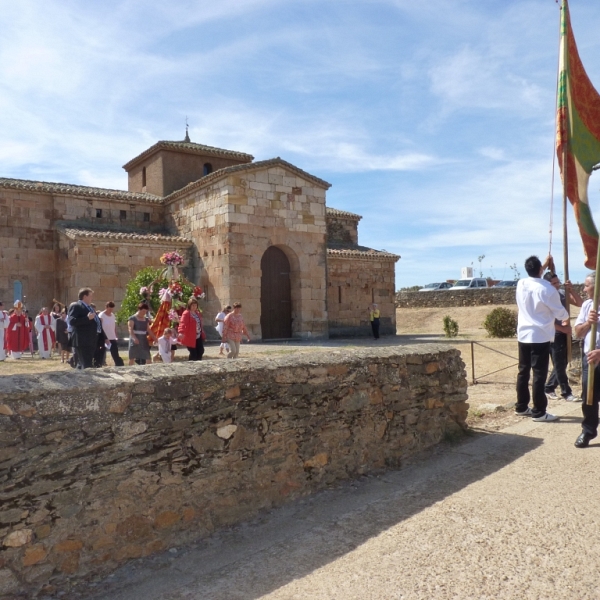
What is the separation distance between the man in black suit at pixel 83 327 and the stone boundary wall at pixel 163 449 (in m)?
4.67

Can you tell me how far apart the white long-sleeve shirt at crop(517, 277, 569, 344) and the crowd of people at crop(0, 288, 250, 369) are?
5.62 m

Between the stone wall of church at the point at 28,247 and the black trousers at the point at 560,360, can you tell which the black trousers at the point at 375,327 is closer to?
the stone wall of church at the point at 28,247

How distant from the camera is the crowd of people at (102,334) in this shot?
7949mm

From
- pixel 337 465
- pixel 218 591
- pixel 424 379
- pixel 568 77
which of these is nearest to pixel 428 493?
pixel 337 465

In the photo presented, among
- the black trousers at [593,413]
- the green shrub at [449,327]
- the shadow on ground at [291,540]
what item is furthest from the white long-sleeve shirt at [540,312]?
the green shrub at [449,327]

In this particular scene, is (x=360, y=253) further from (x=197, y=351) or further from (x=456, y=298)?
(x=456, y=298)

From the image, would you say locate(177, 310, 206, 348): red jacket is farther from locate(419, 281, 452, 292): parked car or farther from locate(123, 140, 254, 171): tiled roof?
locate(419, 281, 452, 292): parked car

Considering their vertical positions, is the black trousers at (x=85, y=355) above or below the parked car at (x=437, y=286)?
below

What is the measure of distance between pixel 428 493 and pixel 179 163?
2000 centimetres

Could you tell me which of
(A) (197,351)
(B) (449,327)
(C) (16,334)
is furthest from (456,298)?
(A) (197,351)

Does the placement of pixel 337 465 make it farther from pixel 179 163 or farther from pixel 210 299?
pixel 179 163

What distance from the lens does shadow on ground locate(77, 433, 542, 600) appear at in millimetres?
2994

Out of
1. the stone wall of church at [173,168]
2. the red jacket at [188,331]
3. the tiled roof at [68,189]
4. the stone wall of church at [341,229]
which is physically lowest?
the red jacket at [188,331]

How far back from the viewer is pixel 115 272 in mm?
16672
